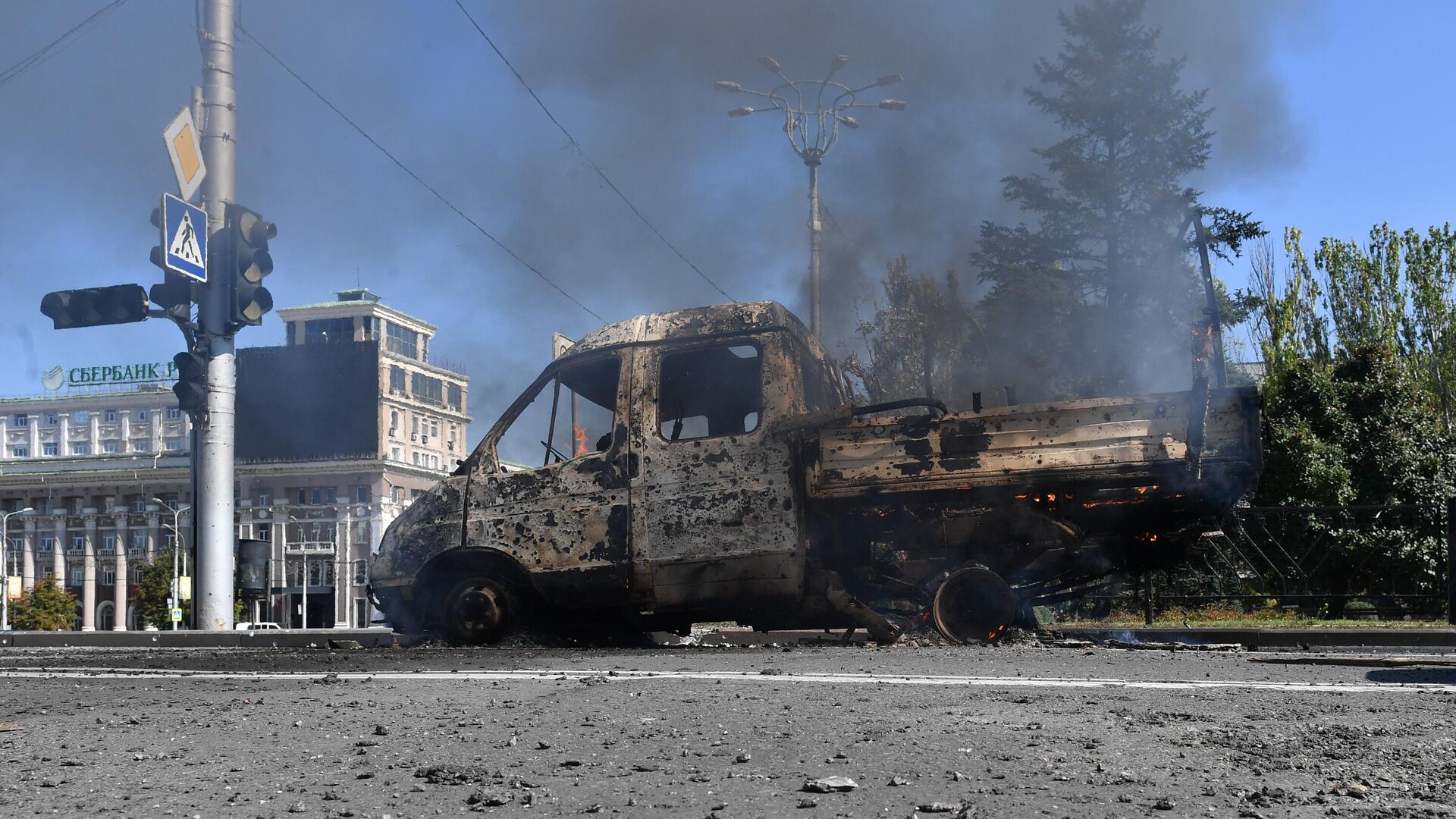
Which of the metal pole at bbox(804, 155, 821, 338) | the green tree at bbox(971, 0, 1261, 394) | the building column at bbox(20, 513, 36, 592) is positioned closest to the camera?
the metal pole at bbox(804, 155, 821, 338)

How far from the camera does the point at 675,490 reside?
10547mm

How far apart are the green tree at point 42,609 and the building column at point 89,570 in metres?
24.0

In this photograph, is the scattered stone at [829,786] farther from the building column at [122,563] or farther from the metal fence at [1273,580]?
the building column at [122,563]

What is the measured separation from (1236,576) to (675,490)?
710 cm

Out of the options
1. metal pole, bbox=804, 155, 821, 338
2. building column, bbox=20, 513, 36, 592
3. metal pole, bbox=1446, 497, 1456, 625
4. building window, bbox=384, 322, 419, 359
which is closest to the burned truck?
metal pole, bbox=1446, 497, 1456, 625

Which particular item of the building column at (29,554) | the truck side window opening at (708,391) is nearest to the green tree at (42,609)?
the building column at (29,554)

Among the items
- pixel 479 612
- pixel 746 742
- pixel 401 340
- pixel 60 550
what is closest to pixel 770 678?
pixel 746 742

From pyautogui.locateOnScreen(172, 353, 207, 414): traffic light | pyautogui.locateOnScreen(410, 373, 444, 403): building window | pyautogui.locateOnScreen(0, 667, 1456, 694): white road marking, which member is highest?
pyautogui.locateOnScreen(410, 373, 444, 403): building window

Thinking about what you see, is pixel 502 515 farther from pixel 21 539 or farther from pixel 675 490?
pixel 21 539

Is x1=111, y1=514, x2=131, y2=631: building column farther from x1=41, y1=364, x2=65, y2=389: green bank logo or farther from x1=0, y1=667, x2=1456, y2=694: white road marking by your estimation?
x1=0, y1=667, x2=1456, y2=694: white road marking

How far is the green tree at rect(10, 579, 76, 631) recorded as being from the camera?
97.4 metres

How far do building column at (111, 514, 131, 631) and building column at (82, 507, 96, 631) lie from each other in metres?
2.12

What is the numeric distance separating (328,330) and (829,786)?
13614 cm

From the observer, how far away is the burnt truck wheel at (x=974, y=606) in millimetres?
9953
